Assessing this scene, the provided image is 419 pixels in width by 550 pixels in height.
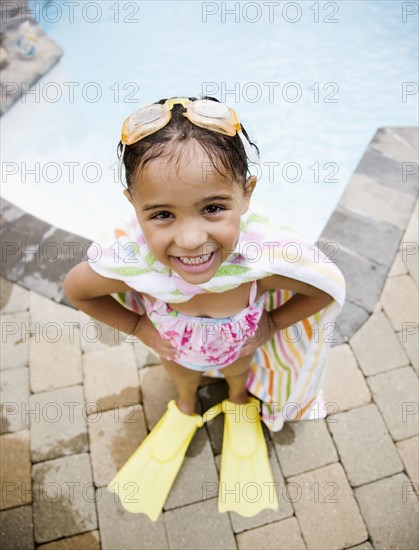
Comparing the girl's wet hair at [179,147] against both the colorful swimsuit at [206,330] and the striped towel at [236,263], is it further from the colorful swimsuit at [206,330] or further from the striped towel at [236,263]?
the colorful swimsuit at [206,330]

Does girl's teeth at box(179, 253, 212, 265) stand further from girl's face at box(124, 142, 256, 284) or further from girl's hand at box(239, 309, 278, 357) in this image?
girl's hand at box(239, 309, 278, 357)

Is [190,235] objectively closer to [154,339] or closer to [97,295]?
[97,295]

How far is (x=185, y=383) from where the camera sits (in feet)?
6.44

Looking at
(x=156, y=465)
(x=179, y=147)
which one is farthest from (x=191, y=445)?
(x=179, y=147)

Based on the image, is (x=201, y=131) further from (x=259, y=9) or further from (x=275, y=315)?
(x=259, y=9)

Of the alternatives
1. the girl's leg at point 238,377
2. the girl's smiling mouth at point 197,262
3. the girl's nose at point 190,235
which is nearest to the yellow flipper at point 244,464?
the girl's leg at point 238,377

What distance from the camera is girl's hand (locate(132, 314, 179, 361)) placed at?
164cm

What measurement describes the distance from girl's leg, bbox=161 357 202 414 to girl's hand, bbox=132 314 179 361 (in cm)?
11

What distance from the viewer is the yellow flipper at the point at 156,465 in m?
1.91

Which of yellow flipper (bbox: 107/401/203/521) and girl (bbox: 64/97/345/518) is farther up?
girl (bbox: 64/97/345/518)

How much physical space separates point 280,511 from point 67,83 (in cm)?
428

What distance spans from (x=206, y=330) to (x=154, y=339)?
256 mm

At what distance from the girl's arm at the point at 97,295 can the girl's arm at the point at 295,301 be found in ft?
1.69

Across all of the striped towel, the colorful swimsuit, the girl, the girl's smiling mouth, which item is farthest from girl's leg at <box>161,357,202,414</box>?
the girl's smiling mouth
